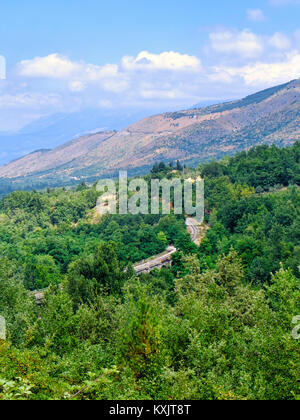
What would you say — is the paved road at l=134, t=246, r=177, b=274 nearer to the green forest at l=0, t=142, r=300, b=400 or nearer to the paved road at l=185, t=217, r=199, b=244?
the green forest at l=0, t=142, r=300, b=400

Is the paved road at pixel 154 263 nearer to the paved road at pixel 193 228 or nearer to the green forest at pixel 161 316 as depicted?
the green forest at pixel 161 316

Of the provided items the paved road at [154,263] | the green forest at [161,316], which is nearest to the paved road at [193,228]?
the green forest at [161,316]

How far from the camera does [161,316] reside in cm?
1828

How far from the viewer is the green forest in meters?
12.1

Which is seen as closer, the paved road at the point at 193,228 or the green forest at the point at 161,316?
the green forest at the point at 161,316

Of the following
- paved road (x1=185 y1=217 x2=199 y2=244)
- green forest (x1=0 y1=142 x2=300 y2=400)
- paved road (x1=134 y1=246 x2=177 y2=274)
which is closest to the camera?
green forest (x1=0 y1=142 x2=300 y2=400)

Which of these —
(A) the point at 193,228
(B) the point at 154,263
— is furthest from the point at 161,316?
(A) the point at 193,228

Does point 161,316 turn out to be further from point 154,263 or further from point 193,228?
point 193,228

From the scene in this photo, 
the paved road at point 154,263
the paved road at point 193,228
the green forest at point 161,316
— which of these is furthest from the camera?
the paved road at point 193,228

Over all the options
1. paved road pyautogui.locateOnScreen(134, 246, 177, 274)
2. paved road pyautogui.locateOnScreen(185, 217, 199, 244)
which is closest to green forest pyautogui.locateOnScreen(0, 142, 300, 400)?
paved road pyautogui.locateOnScreen(134, 246, 177, 274)

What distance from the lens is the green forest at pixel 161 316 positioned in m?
12.1

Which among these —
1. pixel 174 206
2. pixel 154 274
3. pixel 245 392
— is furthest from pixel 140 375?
pixel 174 206

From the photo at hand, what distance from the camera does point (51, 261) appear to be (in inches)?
2275

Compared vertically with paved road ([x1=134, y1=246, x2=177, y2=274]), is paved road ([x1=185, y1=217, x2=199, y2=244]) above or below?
above
